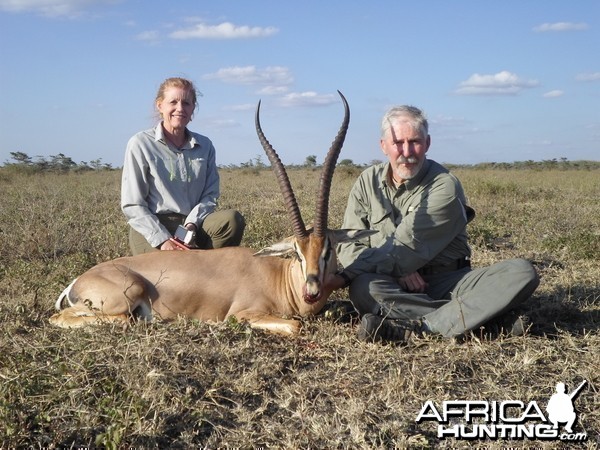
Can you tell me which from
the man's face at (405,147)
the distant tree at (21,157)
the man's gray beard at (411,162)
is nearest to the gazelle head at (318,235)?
the man's face at (405,147)

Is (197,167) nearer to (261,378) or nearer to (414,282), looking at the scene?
(414,282)

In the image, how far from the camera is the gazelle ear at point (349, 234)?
5.78m

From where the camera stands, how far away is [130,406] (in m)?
3.55

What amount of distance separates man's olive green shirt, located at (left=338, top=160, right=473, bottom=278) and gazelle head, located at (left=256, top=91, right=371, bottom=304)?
0.28m

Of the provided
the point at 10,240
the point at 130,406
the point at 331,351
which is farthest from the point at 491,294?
the point at 10,240

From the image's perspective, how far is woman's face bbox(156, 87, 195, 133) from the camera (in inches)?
266

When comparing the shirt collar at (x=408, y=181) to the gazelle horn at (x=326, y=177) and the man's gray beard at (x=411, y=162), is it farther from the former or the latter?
the gazelle horn at (x=326, y=177)

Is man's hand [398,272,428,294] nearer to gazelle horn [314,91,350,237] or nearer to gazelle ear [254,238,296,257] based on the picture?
gazelle horn [314,91,350,237]

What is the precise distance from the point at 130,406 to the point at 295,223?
248cm

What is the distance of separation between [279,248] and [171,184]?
5.51ft

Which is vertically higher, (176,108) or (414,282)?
(176,108)

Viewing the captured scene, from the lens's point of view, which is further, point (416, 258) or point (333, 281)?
point (333, 281)

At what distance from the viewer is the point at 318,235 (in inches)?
222

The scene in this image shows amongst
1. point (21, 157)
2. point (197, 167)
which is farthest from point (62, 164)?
point (197, 167)
